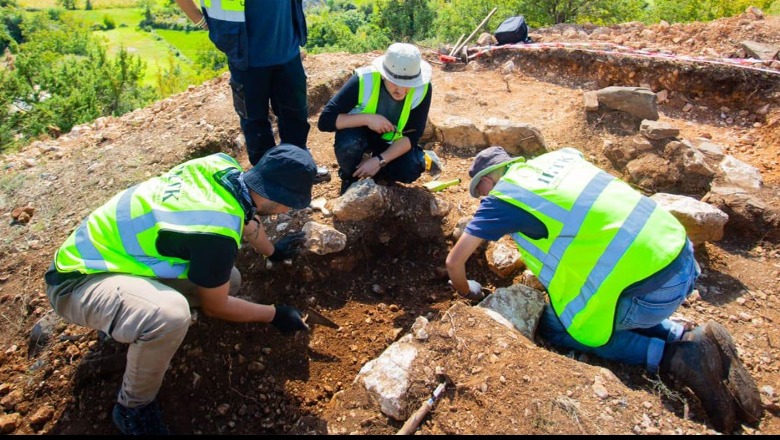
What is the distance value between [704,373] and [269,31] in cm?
294

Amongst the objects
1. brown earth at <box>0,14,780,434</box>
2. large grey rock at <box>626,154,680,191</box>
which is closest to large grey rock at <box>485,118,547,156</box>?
brown earth at <box>0,14,780,434</box>

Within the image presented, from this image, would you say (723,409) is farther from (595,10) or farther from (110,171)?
(595,10)

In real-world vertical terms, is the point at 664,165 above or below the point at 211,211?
below

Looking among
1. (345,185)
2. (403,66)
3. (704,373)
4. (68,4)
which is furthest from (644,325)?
(68,4)

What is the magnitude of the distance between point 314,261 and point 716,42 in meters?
6.11

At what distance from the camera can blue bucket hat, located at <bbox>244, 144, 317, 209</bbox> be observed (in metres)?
1.96

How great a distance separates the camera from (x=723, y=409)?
2.07 meters

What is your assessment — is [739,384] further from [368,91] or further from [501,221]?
[368,91]

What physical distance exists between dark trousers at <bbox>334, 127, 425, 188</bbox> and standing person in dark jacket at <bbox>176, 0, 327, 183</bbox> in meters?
0.36

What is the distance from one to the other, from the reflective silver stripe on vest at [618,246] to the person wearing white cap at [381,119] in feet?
4.95

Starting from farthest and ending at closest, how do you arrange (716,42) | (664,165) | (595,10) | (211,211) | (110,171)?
(595,10), (716,42), (664,165), (110,171), (211,211)

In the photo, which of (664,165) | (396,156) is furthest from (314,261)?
(664,165)

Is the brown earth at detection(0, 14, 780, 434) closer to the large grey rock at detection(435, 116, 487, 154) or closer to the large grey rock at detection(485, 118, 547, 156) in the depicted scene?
the large grey rock at detection(435, 116, 487, 154)

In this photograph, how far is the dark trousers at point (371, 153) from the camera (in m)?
3.24
